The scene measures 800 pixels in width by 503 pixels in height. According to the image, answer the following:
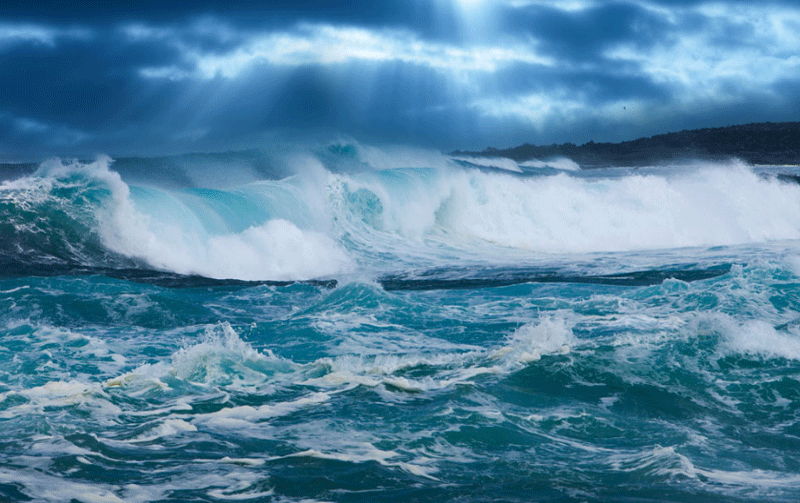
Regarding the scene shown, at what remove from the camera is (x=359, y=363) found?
9477mm

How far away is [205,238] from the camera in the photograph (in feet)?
72.1

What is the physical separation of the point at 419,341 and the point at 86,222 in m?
12.5

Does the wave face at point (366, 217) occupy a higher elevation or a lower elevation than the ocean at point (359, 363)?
higher

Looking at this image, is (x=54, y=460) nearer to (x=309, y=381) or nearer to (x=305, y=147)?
(x=309, y=381)

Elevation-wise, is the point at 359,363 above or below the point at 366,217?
below

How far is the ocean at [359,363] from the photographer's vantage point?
584 centimetres

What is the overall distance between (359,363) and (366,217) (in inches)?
685

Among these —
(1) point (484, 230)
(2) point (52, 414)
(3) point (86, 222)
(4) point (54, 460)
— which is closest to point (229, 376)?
(2) point (52, 414)

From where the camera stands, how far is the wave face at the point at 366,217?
19797 millimetres

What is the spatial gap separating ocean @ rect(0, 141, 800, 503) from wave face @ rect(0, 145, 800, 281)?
13 cm

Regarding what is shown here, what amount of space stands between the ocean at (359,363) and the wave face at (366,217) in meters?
0.13

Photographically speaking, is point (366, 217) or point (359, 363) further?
point (366, 217)

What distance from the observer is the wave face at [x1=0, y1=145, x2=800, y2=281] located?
19797 mm

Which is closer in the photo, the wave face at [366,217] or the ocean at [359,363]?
the ocean at [359,363]
